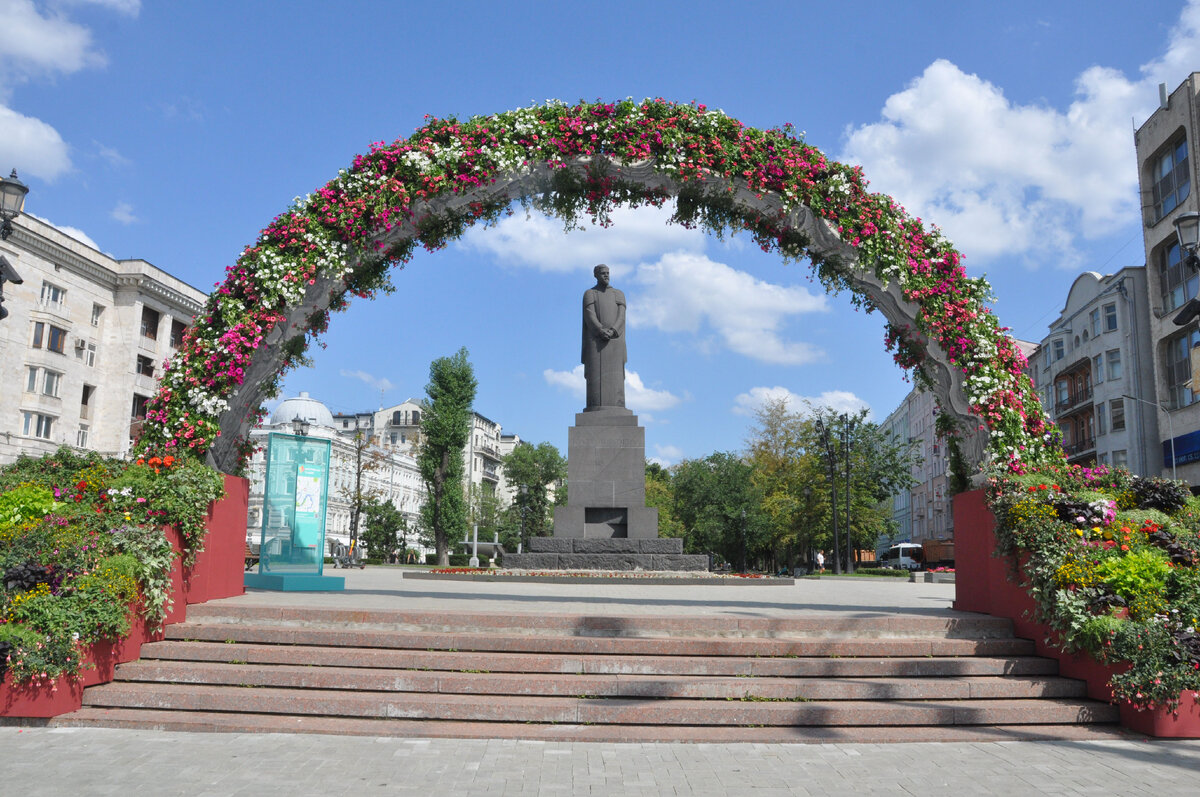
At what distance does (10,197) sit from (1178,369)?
38352mm

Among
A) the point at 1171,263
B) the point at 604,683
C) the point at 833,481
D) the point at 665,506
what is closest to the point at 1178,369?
the point at 1171,263

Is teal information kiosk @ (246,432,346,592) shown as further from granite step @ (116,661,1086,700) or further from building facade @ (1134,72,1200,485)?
building facade @ (1134,72,1200,485)

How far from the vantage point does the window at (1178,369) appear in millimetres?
32656

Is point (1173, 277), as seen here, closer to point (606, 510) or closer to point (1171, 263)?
point (1171, 263)

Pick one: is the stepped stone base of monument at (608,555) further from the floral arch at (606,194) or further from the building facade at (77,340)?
the building facade at (77,340)

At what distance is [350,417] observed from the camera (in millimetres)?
119500

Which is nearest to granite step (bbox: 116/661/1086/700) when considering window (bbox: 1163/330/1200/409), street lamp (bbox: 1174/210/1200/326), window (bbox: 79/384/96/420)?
street lamp (bbox: 1174/210/1200/326)

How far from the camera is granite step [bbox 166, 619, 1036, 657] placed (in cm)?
760

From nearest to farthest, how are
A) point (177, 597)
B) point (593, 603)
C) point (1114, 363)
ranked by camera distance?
point (177, 597) < point (593, 603) < point (1114, 363)

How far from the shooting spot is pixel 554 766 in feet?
19.0

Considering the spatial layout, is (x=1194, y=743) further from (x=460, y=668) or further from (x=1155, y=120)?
(x=1155, y=120)

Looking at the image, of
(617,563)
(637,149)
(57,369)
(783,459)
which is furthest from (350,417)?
(637,149)

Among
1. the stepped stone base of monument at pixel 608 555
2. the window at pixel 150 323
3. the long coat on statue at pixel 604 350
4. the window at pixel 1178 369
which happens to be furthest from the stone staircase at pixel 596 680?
the window at pixel 150 323

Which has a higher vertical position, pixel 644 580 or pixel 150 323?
pixel 150 323
